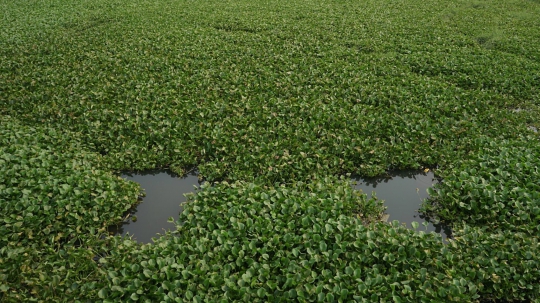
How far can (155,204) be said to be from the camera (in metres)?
5.45

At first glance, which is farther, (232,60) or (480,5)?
(480,5)

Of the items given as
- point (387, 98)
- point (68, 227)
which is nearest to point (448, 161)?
point (387, 98)

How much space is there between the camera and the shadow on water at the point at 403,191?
5141 mm

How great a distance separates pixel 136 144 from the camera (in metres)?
6.32

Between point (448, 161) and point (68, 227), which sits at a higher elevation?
point (448, 161)

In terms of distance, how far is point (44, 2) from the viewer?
1520 centimetres

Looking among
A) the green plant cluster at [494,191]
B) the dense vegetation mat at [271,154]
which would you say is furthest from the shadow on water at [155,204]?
the green plant cluster at [494,191]

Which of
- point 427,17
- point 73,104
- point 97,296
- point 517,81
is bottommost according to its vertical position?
point 97,296

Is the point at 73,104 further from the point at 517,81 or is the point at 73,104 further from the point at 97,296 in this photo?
the point at 517,81

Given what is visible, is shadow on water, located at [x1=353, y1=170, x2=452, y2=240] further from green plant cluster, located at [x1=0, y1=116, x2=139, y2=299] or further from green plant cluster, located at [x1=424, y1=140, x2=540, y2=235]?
green plant cluster, located at [x1=0, y1=116, x2=139, y2=299]

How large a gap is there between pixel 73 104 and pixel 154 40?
4.13 meters

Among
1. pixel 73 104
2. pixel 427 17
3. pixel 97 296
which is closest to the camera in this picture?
pixel 97 296

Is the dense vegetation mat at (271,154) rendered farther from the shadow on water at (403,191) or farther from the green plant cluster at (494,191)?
the shadow on water at (403,191)

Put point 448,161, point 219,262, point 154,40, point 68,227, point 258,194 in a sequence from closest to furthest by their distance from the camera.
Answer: point 219,262 → point 68,227 → point 258,194 → point 448,161 → point 154,40
